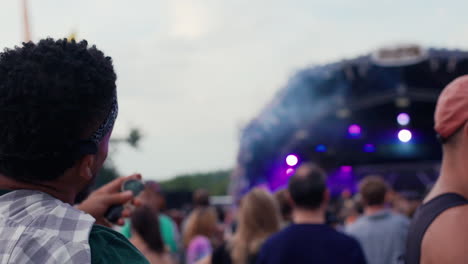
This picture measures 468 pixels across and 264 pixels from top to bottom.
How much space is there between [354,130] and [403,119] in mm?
976

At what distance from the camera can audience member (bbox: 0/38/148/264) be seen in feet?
4.14

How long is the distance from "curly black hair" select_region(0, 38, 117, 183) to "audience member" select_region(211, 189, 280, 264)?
281 cm

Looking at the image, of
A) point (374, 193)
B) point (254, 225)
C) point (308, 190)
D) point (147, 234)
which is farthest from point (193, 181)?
point (308, 190)

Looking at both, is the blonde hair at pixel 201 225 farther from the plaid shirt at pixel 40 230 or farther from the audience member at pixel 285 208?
the plaid shirt at pixel 40 230

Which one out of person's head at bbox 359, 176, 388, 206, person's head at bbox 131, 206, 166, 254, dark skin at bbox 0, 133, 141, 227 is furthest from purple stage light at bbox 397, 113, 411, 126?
dark skin at bbox 0, 133, 141, 227

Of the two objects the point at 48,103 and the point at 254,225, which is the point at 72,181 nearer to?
the point at 48,103

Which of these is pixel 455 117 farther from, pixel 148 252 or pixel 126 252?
pixel 148 252

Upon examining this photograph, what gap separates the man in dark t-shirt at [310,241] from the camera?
3484mm

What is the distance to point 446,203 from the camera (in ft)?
6.72

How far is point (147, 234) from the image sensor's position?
4562mm

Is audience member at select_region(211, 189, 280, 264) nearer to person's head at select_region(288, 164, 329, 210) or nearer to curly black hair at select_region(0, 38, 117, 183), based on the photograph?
person's head at select_region(288, 164, 329, 210)

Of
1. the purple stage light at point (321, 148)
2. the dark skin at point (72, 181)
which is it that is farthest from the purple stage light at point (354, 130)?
the dark skin at point (72, 181)

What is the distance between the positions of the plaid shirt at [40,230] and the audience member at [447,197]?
1.19 m

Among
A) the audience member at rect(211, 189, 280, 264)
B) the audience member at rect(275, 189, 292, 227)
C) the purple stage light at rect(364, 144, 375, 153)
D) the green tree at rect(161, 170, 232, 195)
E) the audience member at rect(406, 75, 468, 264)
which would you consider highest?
the audience member at rect(406, 75, 468, 264)
